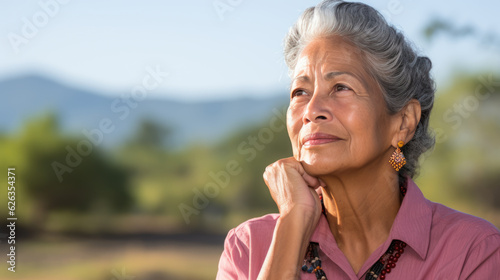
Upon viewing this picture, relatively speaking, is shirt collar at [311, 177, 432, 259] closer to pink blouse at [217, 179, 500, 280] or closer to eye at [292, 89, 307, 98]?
pink blouse at [217, 179, 500, 280]

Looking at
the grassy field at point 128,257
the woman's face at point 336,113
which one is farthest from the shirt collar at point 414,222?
the grassy field at point 128,257

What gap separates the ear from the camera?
1.98m

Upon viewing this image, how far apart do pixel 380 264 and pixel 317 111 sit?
51cm

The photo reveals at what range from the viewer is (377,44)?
1.90 meters

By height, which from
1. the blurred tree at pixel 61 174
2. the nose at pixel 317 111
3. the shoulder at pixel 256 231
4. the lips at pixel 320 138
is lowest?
the blurred tree at pixel 61 174

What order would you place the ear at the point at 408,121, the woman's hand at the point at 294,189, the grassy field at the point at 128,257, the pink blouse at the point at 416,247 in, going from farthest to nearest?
1. the grassy field at the point at 128,257
2. the ear at the point at 408,121
3. the woman's hand at the point at 294,189
4. the pink blouse at the point at 416,247

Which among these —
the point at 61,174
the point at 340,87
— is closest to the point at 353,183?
the point at 340,87

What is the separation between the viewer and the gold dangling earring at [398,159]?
6.44 ft

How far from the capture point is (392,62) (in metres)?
1.92

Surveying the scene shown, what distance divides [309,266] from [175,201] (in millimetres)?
4670

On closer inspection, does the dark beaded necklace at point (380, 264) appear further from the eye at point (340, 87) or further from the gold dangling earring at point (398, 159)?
the eye at point (340, 87)

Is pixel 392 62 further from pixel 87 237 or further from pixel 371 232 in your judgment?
pixel 87 237

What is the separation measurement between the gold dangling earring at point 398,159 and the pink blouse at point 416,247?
0.28 feet

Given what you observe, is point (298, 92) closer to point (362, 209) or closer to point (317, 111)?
point (317, 111)
